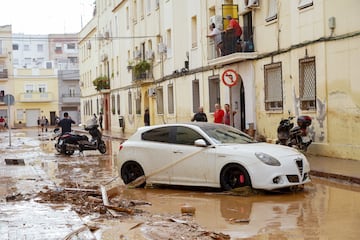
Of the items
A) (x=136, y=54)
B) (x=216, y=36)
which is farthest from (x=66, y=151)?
(x=136, y=54)

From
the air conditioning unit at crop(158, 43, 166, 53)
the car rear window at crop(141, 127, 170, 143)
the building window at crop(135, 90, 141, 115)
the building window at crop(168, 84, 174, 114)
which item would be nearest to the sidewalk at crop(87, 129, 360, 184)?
the car rear window at crop(141, 127, 170, 143)

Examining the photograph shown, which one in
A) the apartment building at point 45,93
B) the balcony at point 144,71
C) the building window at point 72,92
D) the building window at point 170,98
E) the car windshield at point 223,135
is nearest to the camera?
the car windshield at point 223,135

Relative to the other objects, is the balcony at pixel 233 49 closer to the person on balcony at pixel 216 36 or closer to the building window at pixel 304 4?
the person on balcony at pixel 216 36

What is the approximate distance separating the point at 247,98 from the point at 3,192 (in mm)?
12419

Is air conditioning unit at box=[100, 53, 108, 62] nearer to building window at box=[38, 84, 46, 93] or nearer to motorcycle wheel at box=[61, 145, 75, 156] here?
motorcycle wheel at box=[61, 145, 75, 156]

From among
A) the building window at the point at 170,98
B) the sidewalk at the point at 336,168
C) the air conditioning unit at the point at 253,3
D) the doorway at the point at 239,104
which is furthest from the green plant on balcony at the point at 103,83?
the sidewalk at the point at 336,168

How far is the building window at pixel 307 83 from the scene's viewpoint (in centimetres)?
1928

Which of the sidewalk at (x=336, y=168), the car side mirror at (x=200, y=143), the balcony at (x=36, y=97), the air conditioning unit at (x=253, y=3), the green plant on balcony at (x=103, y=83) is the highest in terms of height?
the air conditioning unit at (x=253, y=3)

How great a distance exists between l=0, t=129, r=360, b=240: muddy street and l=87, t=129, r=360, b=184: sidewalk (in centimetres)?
24

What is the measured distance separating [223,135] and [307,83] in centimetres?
749

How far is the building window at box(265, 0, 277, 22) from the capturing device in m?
21.6

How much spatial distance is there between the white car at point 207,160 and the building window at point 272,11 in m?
9.21

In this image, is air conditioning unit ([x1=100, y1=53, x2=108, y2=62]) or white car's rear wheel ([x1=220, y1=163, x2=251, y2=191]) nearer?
white car's rear wheel ([x1=220, y1=163, x2=251, y2=191])

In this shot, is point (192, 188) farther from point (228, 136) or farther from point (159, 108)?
point (159, 108)
